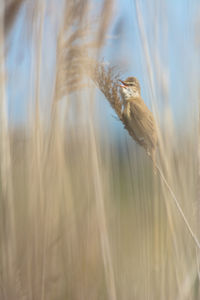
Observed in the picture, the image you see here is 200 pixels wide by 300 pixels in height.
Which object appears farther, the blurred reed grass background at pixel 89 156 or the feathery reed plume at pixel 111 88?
the blurred reed grass background at pixel 89 156

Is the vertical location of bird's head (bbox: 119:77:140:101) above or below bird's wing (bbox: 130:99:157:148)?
above

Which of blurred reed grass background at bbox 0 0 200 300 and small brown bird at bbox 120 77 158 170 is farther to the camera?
blurred reed grass background at bbox 0 0 200 300

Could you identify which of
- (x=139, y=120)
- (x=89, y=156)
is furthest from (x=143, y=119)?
(x=89, y=156)

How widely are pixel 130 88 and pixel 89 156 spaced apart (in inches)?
8.8

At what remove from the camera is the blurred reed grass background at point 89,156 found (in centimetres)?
90

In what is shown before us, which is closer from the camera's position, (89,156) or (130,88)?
(130,88)

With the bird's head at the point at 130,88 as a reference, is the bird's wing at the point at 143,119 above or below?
below

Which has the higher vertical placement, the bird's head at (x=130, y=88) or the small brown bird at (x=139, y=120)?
the bird's head at (x=130, y=88)

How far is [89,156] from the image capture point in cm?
96

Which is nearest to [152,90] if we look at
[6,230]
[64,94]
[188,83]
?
[188,83]

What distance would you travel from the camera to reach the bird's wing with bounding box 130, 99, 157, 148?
2.56ft

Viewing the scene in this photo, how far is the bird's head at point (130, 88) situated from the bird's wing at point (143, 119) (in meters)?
0.03

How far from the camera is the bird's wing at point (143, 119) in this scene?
2.56 ft

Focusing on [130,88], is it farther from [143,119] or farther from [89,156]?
[89,156]
